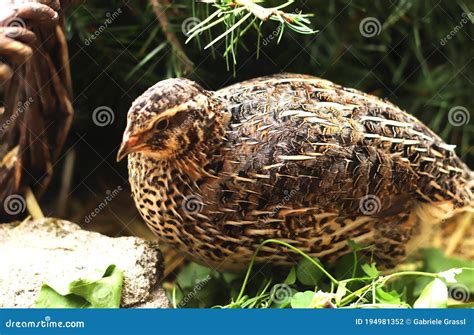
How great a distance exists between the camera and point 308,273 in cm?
159

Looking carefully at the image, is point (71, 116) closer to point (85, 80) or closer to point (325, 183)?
point (85, 80)

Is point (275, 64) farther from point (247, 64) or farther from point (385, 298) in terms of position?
point (385, 298)

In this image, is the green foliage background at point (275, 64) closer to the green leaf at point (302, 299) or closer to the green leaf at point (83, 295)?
the green leaf at point (302, 299)

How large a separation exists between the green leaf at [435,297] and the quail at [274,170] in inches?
7.2

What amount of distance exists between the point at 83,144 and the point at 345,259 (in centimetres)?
80

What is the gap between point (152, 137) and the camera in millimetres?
1428

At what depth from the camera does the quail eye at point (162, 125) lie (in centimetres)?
142

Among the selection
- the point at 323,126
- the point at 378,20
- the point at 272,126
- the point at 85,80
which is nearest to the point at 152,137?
the point at 272,126

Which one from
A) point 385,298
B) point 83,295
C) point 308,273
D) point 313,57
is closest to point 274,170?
point 308,273

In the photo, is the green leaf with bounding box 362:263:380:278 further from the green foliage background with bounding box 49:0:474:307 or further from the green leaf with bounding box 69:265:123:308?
the green leaf with bounding box 69:265:123:308

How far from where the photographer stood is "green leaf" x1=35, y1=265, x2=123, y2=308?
4.90 feet

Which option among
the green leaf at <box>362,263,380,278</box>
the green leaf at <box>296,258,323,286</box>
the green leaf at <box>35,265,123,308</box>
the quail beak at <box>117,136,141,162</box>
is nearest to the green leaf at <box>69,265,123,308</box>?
the green leaf at <box>35,265,123,308</box>

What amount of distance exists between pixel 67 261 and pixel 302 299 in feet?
1.75

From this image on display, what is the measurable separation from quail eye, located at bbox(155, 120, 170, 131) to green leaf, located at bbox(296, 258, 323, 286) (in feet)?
1.46
